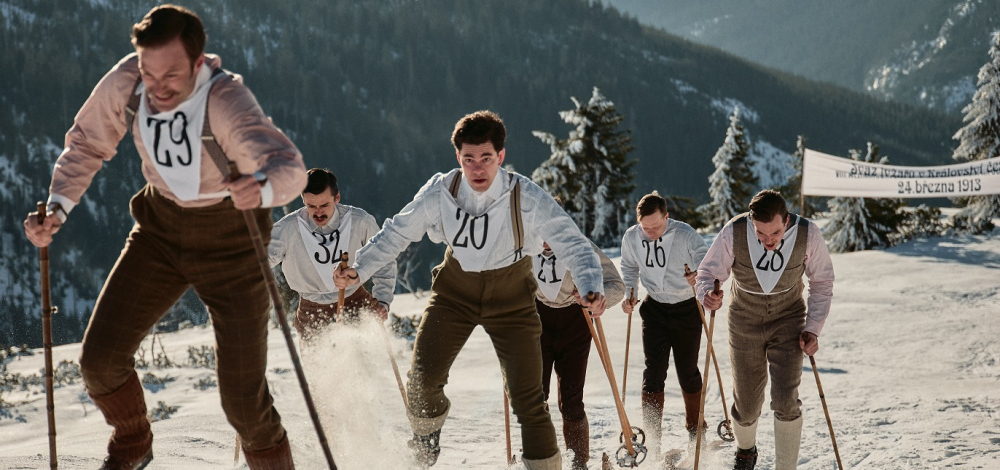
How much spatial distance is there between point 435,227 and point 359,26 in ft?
656

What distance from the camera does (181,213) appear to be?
3.37 meters

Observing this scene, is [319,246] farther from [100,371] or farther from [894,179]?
[894,179]

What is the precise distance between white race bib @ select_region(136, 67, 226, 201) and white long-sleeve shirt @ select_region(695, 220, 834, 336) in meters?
3.26

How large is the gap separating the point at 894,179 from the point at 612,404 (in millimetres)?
12674

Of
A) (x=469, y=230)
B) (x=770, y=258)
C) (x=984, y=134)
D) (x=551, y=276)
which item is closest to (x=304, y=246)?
(x=551, y=276)

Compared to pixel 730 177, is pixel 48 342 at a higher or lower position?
lower

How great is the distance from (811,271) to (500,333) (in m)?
2.22

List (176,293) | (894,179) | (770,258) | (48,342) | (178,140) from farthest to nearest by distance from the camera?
(894,179) < (770,258) < (48,342) < (176,293) < (178,140)

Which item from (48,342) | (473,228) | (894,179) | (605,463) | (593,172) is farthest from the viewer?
(593,172)

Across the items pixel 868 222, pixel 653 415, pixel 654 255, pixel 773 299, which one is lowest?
pixel 653 415

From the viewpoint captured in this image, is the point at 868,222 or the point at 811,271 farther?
the point at 868,222

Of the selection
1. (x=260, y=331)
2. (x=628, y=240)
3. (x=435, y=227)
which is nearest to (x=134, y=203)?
(x=260, y=331)

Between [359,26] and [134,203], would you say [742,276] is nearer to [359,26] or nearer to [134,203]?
[134,203]

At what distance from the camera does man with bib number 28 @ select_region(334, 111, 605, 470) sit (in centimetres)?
431
